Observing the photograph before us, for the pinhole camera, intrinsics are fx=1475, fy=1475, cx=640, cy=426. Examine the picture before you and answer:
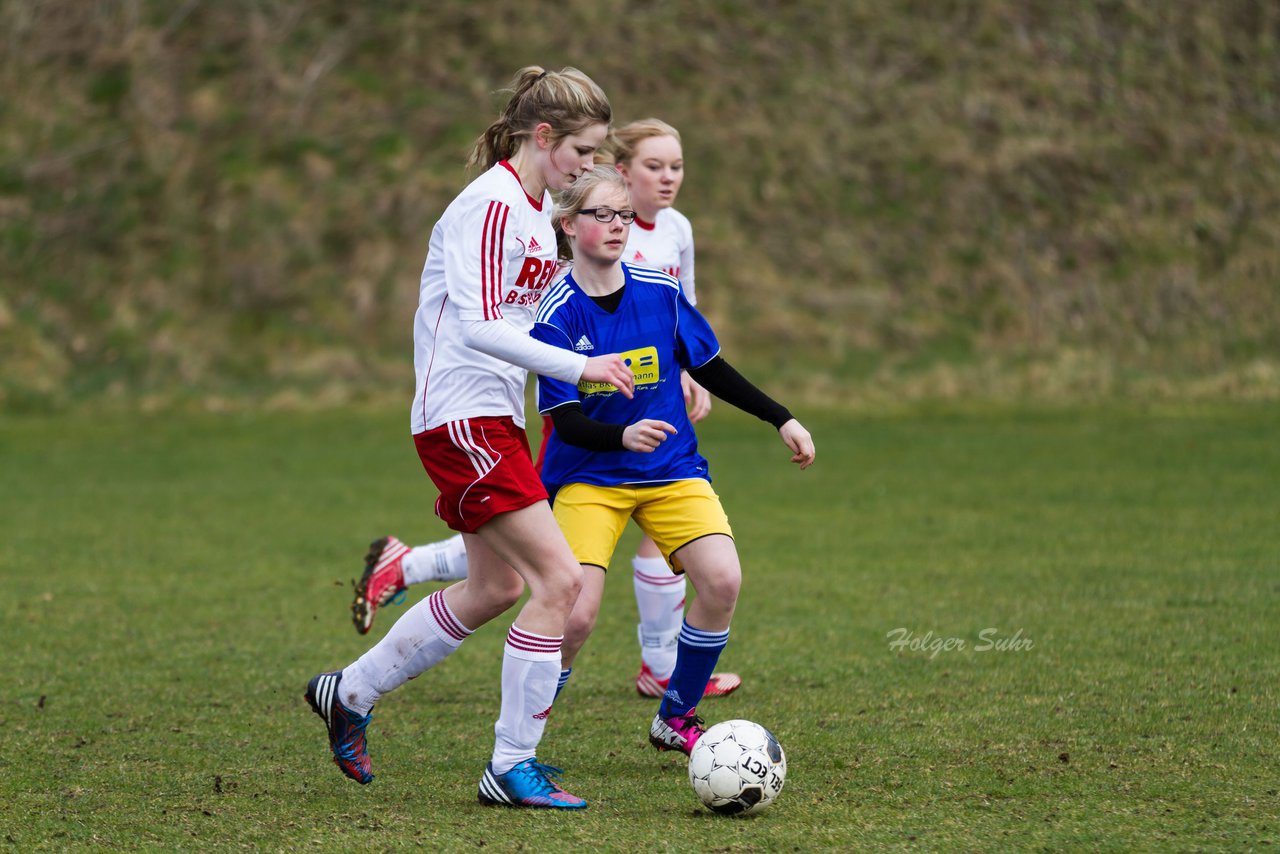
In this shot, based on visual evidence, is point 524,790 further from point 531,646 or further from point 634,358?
point 634,358

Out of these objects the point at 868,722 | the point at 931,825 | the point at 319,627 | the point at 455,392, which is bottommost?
the point at 319,627

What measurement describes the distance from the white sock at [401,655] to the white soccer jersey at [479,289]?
2.12 ft

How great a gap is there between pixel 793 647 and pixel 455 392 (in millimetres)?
3007

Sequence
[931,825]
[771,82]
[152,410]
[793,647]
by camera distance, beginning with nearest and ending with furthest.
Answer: [931,825], [793,647], [152,410], [771,82]

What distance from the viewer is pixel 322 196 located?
20.1 m

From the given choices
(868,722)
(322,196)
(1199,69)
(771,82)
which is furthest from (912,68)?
(868,722)

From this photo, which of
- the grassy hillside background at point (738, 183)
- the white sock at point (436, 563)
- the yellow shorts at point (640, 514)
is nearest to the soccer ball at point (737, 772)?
the yellow shorts at point (640, 514)

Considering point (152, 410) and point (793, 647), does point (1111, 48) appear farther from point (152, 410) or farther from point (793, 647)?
point (793, 647)

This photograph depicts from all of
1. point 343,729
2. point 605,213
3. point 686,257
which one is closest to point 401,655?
point 343,729

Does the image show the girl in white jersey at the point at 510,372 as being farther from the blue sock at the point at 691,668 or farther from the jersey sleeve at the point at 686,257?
the jersey sleeve at the point at 686,257

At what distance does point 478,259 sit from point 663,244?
225cm

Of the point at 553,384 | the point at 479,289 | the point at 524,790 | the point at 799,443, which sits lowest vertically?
the point at 524,790

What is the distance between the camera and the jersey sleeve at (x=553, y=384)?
472 centimetres

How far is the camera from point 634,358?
4.84 meters
